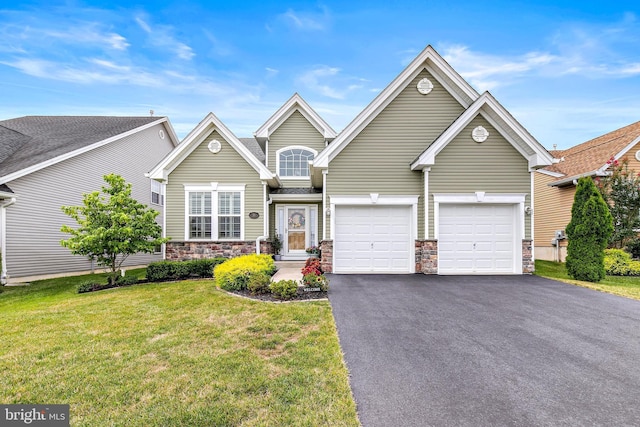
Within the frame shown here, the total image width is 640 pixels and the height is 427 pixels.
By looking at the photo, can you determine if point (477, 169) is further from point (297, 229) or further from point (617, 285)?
point (297, 229)

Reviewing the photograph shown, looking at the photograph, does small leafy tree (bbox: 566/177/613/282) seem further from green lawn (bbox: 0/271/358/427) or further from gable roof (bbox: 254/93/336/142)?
gable roof (bbox: 254/93/336/142)

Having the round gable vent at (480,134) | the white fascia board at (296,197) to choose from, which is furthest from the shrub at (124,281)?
the round gable vent at (480,134)

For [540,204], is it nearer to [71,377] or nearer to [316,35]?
[316,35]

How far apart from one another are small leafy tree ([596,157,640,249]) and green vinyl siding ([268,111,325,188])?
12.0 metres

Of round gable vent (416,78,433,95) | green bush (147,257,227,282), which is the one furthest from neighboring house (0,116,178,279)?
round gable vent (416,78,433,95)

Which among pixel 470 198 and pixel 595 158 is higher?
pixel 595 158

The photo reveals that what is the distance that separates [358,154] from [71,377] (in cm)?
888

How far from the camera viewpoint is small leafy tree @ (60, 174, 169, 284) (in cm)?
837

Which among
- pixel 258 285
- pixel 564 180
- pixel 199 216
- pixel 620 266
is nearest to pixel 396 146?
pixel 258 285

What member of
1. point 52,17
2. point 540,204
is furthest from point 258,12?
point 540,204

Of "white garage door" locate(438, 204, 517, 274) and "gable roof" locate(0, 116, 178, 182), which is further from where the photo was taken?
"gable roof" locate(0, 116, 178, 182)

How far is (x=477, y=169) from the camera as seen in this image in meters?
9.58

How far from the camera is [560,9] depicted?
12156 mm

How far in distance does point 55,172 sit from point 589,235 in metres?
18.9
